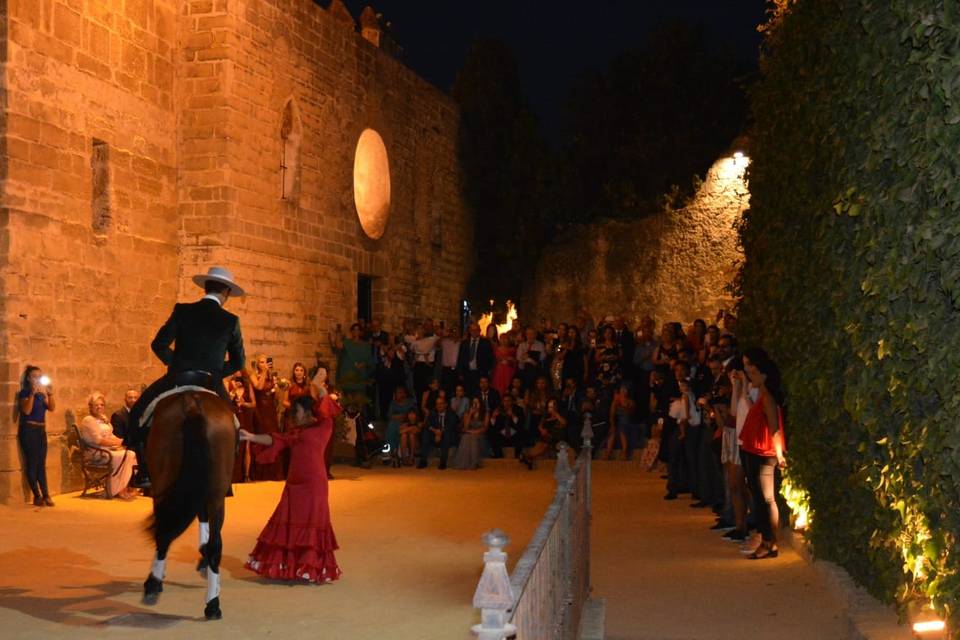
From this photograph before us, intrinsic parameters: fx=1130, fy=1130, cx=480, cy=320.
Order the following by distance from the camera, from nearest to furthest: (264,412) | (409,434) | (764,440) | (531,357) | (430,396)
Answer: (764,440) → (264,412) → (409,434) → (430,396) → (531,357)

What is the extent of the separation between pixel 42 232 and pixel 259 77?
5.08 meters

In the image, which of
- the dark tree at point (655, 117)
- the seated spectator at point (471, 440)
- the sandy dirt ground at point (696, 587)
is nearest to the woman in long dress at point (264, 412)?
the seated spectator at point (471, 440)

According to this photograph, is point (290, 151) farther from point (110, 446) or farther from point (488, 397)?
point (110, 446)

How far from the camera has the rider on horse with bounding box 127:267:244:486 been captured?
280 inches

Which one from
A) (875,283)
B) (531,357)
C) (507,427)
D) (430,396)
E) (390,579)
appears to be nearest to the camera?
(875,283)

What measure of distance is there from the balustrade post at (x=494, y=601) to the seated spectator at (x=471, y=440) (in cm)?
1402

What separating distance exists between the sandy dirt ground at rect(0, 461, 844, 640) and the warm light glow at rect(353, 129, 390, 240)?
30.3 ft

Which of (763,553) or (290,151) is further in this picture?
(290,151)

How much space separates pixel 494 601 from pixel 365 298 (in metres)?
18.8

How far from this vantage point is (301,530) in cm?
793

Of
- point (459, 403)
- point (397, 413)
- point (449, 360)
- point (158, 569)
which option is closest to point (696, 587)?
point (158, 569)

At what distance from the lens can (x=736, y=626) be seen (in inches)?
268

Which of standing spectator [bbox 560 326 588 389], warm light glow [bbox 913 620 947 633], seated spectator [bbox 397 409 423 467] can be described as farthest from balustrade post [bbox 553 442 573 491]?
seated spectator [bbox 397 409 423 467]

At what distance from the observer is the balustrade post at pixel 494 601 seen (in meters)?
2.60
